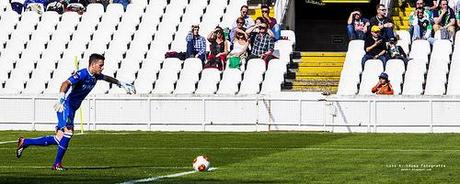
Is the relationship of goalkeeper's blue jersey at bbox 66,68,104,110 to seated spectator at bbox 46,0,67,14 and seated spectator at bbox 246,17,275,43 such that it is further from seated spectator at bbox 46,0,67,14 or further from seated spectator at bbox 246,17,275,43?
seated spectator at bbox 46,0,67,14

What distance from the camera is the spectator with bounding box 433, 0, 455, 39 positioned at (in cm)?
4312

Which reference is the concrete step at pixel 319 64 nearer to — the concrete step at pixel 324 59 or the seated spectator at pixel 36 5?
the concrete step at pixel 324 59

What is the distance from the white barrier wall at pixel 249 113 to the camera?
38.8 m

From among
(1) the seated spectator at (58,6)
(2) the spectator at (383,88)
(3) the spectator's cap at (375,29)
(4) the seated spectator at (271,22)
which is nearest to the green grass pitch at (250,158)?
(2) the spectator at (383,88)

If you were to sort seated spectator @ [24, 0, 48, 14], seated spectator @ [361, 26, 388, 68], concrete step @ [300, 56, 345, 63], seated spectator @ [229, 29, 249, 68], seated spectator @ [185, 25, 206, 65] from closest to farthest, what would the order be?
seated spectator @ [361, 26, 388, 68] < seated spectator @ [229, 29, 249, 68] < seated spectator @ [185, 25, 206, 65] < concrete step @ [300, 56, 345, 63] < seated spectator @ [24, 0, 48, 14]

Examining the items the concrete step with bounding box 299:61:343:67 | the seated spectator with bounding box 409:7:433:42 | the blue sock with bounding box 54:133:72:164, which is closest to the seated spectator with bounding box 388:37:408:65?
the seated spectator with bounding box 409:7:433:42

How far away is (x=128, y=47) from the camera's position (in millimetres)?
47344

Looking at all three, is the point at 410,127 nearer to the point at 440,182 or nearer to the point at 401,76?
the point at 401,76

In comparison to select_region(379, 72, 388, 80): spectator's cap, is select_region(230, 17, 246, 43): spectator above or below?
above

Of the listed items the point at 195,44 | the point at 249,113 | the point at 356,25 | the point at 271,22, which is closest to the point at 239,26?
the point at 271,22

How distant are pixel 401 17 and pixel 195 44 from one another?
7.13 meters

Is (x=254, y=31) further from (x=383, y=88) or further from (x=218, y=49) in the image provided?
(x=383, y=88)

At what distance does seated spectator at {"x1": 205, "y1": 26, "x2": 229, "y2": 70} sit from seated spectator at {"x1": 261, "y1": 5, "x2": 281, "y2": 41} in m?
1.49

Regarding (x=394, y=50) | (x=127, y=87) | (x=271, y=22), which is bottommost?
(x=127, y=87)
